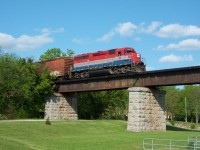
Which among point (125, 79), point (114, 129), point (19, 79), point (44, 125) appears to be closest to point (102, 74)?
point (125, 79)

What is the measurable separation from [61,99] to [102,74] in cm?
1181

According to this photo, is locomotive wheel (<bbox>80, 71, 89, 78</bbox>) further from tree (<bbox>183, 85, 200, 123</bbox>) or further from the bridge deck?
tree (<bbox>183, 85, 200, 123</bbox>)

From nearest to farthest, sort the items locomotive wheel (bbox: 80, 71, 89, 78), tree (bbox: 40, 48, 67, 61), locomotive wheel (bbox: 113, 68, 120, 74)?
locomotive wheel (bbox: 113, 68, 120, 74)
locomotive wheel (bbox: 80, 71, 89, 78)
tree (bbox: 40, 48, 67, 61)

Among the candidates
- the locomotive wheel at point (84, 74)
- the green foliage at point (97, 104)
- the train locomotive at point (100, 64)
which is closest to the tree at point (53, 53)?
the green foliage at point (97, 104)

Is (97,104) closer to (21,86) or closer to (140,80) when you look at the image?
(21,86)

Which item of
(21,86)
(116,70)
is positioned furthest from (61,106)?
(116,70)

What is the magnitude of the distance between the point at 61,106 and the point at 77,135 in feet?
68.3

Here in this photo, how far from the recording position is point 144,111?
45344mm

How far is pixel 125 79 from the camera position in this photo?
48.4 metres

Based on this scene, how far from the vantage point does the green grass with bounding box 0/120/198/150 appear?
29375mm

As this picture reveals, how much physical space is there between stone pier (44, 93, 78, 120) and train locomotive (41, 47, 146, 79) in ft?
12.7

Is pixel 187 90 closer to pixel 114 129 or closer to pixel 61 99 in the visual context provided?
pixel 61 99

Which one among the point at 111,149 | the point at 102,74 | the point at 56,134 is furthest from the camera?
the point at 102,74

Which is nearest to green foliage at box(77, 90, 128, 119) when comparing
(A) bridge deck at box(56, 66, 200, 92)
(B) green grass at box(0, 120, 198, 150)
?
(A) bridge deck at box(56, 66, 200, 92)
